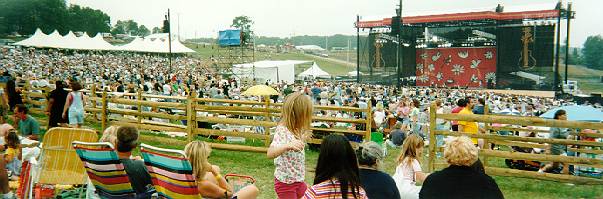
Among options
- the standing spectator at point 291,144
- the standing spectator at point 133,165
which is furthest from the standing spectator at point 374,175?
the standing spectator at point 133,165

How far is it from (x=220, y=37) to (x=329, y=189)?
32.5 m

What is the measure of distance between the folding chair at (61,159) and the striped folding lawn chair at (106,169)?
1161mm

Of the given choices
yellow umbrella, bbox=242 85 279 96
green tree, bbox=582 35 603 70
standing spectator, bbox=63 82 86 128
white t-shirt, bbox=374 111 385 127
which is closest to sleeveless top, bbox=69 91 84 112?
standing spectator, bbox=63 82 86 128

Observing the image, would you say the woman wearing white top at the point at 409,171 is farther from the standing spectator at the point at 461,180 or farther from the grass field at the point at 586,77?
the grass field at the point at 586,77

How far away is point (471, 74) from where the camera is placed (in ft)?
140

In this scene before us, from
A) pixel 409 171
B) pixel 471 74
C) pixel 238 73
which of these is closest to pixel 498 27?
pixel 471 74

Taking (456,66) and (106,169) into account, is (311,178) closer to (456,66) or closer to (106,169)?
(106,169)

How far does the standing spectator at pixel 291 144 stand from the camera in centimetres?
371

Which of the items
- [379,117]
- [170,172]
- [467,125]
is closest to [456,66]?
[379,117]

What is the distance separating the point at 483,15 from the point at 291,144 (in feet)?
119

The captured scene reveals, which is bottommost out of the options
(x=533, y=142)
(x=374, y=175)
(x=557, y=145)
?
(x=557, y=145)

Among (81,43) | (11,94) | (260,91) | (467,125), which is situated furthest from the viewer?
(81,43)

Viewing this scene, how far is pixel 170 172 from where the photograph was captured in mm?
3852

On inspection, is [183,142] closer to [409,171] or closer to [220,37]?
[409,171]
